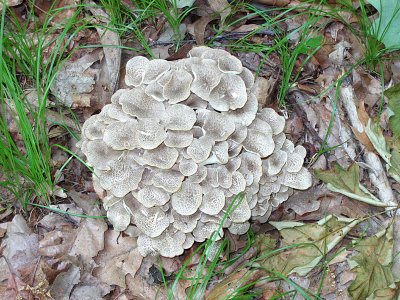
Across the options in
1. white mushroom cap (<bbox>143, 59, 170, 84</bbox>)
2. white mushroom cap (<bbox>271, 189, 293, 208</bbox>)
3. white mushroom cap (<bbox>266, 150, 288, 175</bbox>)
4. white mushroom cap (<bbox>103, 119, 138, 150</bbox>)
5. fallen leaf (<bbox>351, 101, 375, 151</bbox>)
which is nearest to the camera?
white mushroom cap (<bbox>103, 119, 138, 150</bbox>)

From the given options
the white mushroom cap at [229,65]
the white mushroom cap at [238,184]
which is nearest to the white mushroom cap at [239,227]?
the white mushroom cap at [238,184]

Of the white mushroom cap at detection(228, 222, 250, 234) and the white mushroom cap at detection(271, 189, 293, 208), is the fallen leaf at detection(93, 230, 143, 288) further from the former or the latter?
the white mushroom cap at detection(271, 189, 293, 208)

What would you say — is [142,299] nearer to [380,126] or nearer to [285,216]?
[285,216]

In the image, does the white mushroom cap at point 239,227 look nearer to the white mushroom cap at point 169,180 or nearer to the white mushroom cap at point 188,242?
the white mushroom cap at point 188,242

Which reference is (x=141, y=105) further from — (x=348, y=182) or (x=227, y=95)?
(x=348, y=182)

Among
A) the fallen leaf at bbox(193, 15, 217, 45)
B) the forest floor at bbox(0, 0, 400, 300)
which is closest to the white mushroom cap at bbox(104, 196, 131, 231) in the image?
the forest floor at bbox(0, 0, 400, 300)

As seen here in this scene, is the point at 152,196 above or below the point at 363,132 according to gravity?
below

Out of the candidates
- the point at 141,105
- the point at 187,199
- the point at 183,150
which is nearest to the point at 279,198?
the point at 187,199
